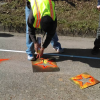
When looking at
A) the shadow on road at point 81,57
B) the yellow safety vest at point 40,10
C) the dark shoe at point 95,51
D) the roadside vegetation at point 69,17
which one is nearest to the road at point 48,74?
the shadow on road at point 81,57

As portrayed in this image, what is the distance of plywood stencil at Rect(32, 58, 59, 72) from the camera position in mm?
3377

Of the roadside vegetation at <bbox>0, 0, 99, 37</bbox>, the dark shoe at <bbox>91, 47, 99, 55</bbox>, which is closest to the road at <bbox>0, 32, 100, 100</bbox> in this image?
the dark shoe at <bbox>91, 47, 99, 55</bbox>

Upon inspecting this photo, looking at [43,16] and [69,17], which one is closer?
[43,16]

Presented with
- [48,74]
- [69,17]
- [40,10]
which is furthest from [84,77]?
[69,17]

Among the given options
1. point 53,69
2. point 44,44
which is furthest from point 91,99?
point 44,44

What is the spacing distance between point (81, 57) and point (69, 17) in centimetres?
278

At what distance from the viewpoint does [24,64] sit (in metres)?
A: 3.55

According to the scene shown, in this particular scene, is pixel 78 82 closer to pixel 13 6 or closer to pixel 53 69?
Answer: pixel 53 69

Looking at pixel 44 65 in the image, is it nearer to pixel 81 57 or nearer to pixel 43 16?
pixel 81 57

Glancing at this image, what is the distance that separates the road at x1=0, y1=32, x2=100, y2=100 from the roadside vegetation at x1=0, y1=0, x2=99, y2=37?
79cm

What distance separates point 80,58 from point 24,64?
4.36 ft

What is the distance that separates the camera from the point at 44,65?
11.6 ft

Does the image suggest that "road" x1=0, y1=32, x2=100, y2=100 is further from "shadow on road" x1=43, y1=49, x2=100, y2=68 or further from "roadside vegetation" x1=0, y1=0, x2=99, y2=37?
"roadside vegetation" x1=0, y1=0, x2=99, y2=37

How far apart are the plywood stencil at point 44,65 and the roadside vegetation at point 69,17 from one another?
2.02 meters
